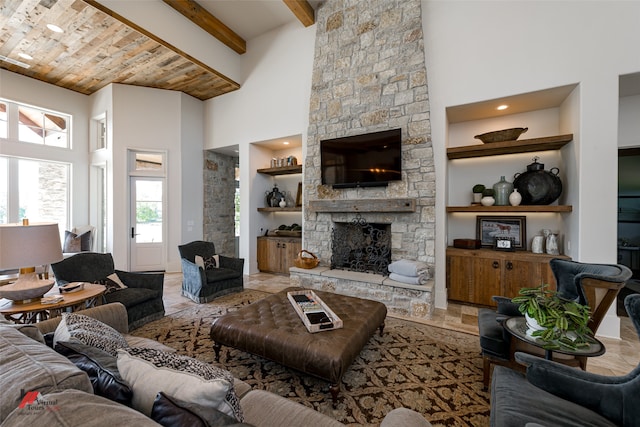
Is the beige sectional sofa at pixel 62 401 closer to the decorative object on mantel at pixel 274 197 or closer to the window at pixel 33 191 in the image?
the decorative object on mantel at pixel 274 197

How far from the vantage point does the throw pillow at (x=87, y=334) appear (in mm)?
1167

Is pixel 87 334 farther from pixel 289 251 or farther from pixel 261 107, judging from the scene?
pixel 261 107

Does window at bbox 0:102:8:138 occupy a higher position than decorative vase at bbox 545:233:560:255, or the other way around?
window at bbox 0:102:8:138

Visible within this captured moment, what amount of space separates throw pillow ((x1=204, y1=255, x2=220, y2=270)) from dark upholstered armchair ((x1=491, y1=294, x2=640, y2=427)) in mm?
3815

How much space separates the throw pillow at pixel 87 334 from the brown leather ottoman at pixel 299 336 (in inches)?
35.3

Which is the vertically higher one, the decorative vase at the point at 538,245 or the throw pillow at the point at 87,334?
the decorative vase at the point at 538,245

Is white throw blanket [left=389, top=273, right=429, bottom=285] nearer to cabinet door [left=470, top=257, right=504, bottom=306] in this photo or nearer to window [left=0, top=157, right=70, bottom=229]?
cabinet door [left=470, top=257, right=504, bottom=306]

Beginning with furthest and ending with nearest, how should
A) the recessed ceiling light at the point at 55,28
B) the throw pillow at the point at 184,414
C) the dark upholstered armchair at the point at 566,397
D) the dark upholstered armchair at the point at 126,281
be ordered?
the recessed ceiling light at the point at 55,28 < the dark upholstered armchair at the point at 126,281 < the dark upholstered armchair at the point at 566,397 < the throw pillow at the point at 184,414

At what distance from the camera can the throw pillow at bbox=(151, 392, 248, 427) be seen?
0.72 meters

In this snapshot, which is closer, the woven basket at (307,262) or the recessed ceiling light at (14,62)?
the woven basket at (307,262)

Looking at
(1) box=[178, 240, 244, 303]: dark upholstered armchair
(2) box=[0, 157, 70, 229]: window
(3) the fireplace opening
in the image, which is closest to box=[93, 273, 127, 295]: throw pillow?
(1) box=[178, 240, 244, 303]: dark upholstered armchair

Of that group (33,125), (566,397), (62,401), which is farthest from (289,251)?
(33,125)

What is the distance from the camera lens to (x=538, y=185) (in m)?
3.38

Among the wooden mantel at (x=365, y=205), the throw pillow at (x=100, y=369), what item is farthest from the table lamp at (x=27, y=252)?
the wooden mantel at (x=365, y=205)
